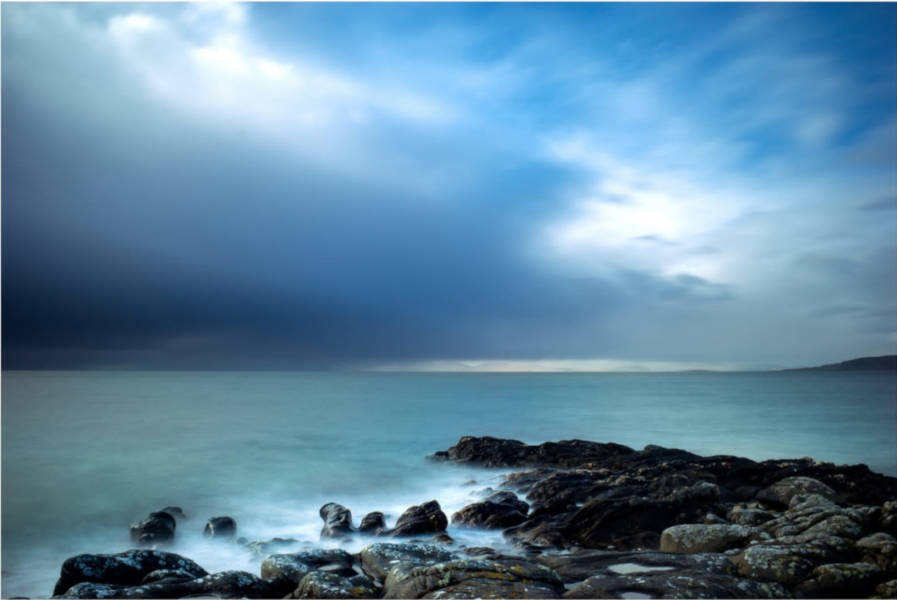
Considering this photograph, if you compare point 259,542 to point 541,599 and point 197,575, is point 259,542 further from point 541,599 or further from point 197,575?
point 541,599

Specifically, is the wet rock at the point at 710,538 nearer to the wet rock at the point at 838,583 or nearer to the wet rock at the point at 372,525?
the wet rock at the point at 838,583

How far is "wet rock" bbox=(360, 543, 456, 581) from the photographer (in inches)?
370

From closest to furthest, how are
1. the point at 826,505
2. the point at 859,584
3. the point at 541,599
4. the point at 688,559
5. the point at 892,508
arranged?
the point at 541,599, the point at 859,584, the point at 688,559, the point at 892,508, the point at 826,505

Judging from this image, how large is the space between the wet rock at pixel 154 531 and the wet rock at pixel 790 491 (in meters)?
16.1

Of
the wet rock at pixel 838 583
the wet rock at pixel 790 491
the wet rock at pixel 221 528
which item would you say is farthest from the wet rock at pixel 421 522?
the wet rock at pixel 790 491

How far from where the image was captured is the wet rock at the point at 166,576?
892 centimetres

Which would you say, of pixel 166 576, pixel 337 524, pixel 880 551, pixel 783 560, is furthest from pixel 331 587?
pixel 880 551

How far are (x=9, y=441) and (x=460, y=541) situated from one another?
35684 mm

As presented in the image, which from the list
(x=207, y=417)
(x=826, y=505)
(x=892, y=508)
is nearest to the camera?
(x=892, y=508)

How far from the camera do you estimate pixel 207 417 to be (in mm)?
51906

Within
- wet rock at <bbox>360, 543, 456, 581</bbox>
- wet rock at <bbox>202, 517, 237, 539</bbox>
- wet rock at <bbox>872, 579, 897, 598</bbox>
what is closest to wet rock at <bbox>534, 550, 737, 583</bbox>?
wet rock at <bbox>872, 579, 897, 598</bbox>

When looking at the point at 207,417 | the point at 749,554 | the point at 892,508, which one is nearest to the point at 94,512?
the point at 749,554

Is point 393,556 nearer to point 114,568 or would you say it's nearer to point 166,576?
point 166,576

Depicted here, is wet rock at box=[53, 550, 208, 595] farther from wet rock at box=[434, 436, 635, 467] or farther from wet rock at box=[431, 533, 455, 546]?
wet rock at box=[434, 436, 635, 467]
